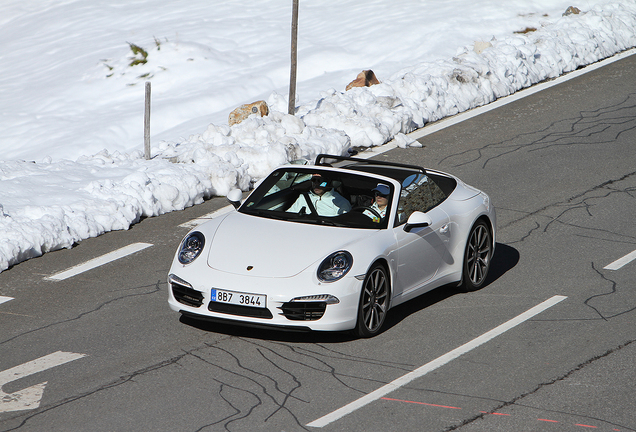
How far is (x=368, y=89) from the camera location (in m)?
16.1

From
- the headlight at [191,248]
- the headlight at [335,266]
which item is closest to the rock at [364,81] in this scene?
the headlight at [191,248]

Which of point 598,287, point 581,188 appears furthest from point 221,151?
point 598,287

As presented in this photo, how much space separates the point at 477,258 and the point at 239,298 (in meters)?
2.95

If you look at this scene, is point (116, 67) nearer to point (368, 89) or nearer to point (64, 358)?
point (368, 89)

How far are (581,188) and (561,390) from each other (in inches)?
250

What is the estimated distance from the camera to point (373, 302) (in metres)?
7.24

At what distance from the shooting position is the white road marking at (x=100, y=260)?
904 centimetres

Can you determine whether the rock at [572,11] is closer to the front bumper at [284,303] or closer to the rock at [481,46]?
the rock at [481,46]

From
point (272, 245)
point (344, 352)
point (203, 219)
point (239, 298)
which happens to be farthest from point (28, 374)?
point (203, 219)

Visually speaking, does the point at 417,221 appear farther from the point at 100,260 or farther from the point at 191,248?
the point at 100,260

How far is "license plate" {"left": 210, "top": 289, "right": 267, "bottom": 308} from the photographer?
6.75 metres

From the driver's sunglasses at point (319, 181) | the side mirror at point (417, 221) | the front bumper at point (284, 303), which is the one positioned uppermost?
the driver's sunglasses at point (319, 181)

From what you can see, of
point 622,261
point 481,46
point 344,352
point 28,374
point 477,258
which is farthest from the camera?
point 481,46

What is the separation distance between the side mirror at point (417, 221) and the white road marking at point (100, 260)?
3643mm
